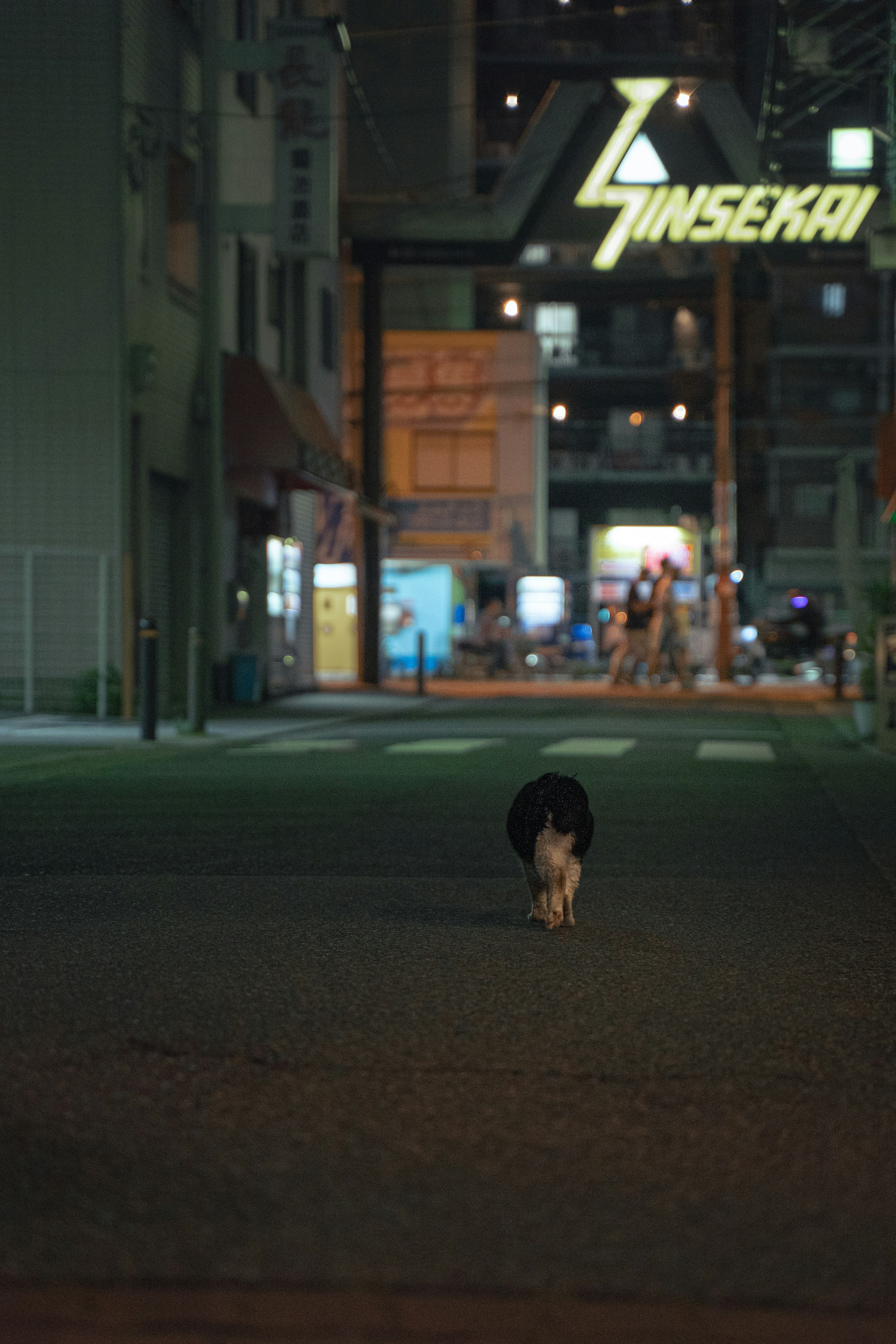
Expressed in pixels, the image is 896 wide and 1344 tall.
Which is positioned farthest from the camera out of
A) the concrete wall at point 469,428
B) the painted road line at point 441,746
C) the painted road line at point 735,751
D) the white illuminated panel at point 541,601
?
the white illuminated panel at point 541,601

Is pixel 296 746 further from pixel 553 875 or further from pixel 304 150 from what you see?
pixel 553 875

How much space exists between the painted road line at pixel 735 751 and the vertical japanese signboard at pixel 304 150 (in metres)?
8.64

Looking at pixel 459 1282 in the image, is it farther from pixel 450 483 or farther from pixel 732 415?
pixel 732 415

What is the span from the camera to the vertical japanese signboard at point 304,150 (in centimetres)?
2184

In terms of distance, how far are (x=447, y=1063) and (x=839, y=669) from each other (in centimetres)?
2561

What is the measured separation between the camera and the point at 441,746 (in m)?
17.3

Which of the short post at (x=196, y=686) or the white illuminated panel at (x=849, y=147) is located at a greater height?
the white illuminated panel at (x=849, y=147)

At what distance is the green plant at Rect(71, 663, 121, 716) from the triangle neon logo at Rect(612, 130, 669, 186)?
14157 millimetres

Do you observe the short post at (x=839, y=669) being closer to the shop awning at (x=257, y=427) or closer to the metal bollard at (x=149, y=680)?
the shop awning at (x=257, y=427)

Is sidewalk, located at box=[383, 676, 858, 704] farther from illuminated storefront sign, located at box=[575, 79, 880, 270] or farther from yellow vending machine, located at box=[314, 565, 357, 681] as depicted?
illuminated storefront sign, located at box=[575, 79, 880, 270]

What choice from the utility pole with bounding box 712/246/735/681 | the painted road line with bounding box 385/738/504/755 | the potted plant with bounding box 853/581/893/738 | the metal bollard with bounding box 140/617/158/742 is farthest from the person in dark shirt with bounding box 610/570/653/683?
the metal bollard with bounding box 140/617/158/742

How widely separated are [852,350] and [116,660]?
49661 millimetres

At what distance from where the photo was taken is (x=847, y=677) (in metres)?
40.8

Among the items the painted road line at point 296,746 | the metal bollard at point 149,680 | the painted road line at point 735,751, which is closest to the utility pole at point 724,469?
the painted road line at point 735,751
